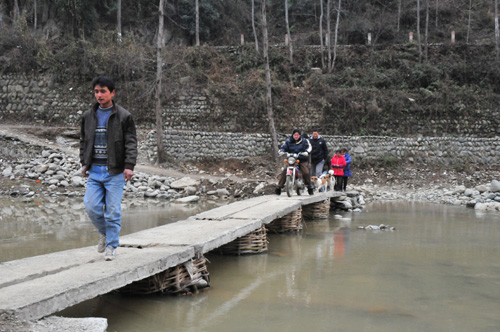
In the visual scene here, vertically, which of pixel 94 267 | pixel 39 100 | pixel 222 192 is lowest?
pixel 222 192

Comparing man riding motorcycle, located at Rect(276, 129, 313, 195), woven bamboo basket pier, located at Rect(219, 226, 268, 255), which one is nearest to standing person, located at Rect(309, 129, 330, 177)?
man riding motorcycle, located at Rect(276, 129, 313, 195)

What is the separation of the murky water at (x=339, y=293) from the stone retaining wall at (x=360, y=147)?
44.3 ft

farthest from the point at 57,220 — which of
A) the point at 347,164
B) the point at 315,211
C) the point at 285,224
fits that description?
the point at 347,164

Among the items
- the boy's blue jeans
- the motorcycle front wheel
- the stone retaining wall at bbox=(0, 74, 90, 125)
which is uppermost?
the stone retaining wall at bbox=(0, 74, 90, 125)

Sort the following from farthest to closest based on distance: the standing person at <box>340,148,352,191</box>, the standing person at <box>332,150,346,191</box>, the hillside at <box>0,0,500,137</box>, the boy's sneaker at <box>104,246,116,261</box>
→ the hillside at <box>0,0,500,137</box>
the standing person at <box>332,150,346,191</box>
the standing person at <box>340,148,352,191</box>
the boy's sneaker at <box>104,246,116,261</box>

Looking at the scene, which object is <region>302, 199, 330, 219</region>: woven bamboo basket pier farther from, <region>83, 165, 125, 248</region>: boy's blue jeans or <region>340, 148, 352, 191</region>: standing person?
<region>83, 165, 125, 248</region>: boy's blue jeans

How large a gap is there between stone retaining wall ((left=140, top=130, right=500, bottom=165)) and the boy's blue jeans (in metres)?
17.2

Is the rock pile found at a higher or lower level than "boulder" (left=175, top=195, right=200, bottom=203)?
higher

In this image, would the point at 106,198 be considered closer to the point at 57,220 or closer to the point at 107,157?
the point at 107,157

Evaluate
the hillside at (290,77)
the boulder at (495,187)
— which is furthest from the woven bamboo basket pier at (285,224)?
the hillside at (290,77)

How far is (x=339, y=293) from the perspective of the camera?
5.12 metres

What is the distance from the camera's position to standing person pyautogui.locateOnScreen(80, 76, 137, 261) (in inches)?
189

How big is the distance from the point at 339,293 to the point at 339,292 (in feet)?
0.12

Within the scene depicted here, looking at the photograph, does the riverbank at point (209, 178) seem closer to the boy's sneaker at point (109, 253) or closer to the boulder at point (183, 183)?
the boulder at point (183, 183)
